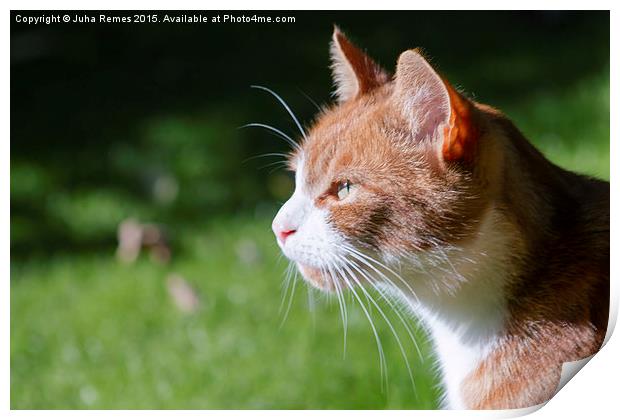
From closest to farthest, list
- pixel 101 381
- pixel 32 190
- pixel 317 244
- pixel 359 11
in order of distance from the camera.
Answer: pixel 317 244 < pixel 359 11 < pixel 101 381 < pixel 32 190

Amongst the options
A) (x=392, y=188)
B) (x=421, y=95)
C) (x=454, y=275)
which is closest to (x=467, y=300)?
(x=454, y=275)

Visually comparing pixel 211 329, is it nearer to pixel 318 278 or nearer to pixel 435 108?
pixel 318 278

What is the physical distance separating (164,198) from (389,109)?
1.30 meters

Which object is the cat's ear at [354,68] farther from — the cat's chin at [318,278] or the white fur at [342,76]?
the cat's chin at [318,278]

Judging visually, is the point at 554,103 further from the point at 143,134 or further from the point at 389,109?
the point at 143,134

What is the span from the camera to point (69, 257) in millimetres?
2656

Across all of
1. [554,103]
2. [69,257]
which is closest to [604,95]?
[554,103]

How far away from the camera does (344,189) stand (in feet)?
5.15

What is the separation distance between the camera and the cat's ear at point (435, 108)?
4.81 ft

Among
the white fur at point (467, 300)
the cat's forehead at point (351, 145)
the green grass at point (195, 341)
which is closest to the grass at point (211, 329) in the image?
the green grass at point (195, 341)

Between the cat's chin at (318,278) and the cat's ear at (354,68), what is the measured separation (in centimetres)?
31

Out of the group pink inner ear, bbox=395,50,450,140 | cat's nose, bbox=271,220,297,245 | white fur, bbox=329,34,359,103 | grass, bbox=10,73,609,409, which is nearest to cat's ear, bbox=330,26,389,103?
white fur, bbox=329,34,359,103

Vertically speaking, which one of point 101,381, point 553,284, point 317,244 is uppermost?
point 317,244

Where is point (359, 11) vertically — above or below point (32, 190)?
above
